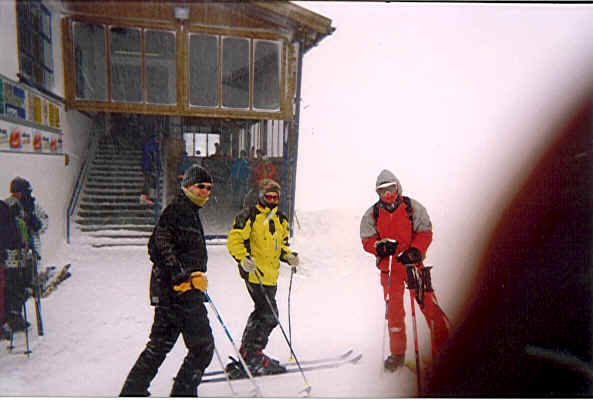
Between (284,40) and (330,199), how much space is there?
1.33 meters

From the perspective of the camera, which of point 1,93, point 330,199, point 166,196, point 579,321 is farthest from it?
point 579,321

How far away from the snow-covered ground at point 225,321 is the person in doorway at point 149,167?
38 cm

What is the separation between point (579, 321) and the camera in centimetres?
355

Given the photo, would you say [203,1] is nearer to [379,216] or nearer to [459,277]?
[379,216]

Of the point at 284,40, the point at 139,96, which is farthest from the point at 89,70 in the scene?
the point at 284,40

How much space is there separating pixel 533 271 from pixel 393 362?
137 cm

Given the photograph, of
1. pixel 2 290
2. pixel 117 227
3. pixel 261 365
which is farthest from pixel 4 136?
pixel 261 365

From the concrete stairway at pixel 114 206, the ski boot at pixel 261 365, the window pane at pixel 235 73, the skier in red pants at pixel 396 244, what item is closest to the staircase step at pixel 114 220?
the concrete stairway at pixel 114 206

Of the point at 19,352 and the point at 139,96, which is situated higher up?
the point at 139,96

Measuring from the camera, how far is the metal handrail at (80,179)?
3.10 meters

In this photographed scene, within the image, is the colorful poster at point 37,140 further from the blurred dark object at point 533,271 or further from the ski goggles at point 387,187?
the blurred dark object at point 533,271

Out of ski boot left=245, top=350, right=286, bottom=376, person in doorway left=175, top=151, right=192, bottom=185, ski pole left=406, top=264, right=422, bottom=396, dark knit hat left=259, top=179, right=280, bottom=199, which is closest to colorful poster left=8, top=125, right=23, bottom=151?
person in doorway left=175, top=151, right=192, bottom=185

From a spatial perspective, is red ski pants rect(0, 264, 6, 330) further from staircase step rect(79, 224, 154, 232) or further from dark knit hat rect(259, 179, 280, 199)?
dark knit hat rect(259, 179, 280, 199)

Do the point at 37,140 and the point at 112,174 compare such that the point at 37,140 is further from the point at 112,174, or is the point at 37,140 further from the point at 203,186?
the point at 203,186
